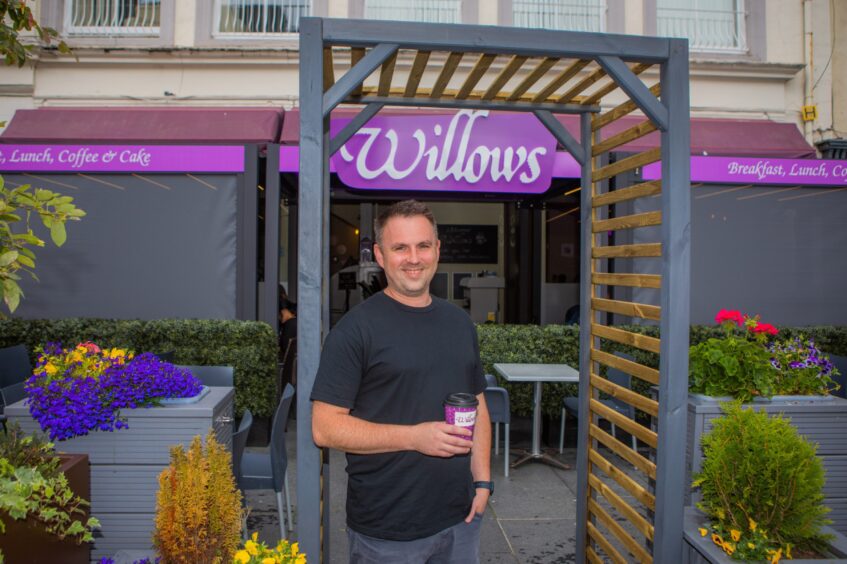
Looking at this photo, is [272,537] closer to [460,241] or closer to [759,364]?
[759,364]

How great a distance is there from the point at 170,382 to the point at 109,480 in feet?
Answer: 2.27

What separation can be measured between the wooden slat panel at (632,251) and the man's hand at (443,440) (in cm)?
140

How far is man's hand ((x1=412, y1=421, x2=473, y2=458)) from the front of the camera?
2162mm

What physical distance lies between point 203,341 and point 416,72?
5214 mm

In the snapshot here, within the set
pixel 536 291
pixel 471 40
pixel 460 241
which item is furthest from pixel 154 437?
pixel 460 241

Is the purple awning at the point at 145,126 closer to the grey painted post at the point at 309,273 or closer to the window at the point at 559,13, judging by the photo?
the window at the point at 559,13

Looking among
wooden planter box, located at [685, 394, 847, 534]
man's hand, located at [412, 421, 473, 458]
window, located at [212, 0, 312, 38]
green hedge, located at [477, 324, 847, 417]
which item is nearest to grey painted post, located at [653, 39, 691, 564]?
man's hand, located at [412, 421, 473, 458]

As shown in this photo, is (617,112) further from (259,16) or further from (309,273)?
(259,16)

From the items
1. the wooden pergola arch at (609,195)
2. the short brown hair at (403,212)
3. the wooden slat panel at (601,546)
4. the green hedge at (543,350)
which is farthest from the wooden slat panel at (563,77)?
the green hedge at (543,350)

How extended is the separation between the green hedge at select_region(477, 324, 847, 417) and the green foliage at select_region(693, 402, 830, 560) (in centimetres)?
462

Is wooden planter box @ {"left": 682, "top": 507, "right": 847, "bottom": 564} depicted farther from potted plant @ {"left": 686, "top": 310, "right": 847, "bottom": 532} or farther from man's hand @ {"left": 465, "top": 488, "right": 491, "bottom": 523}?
potted plant @ {"left": 686, "top": 310, "right": 847, "bottom": 532}

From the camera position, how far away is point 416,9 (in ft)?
31.8

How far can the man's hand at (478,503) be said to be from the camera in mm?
2492

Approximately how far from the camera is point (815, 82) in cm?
981
